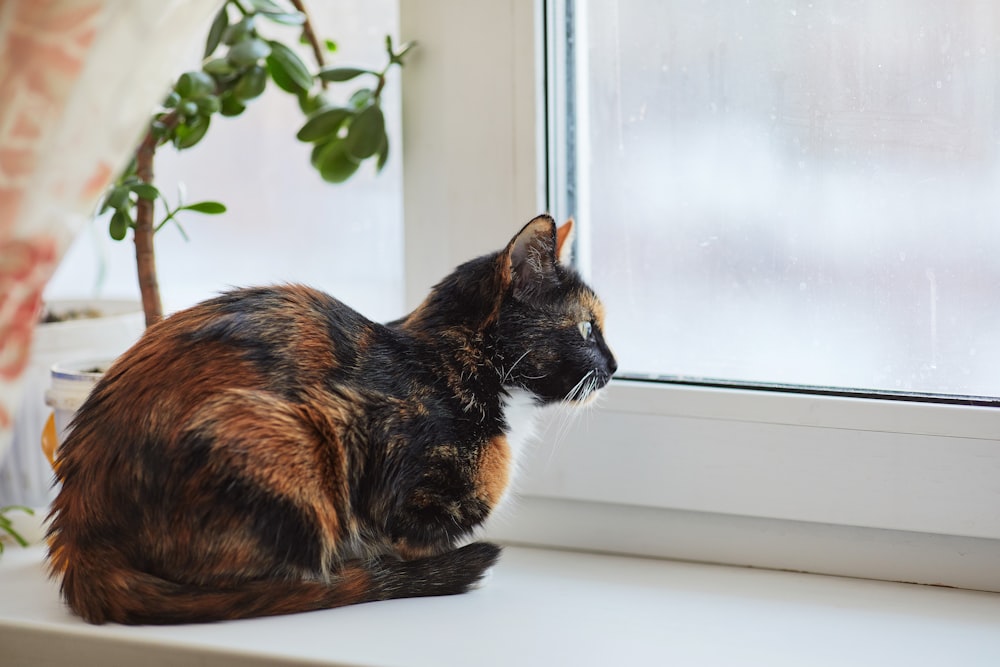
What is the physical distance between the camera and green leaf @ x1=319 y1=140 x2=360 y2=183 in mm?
1110

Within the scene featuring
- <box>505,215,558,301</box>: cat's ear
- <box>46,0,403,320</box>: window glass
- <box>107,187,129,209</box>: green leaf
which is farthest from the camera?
<box>46,0,403,320</box>: window glass

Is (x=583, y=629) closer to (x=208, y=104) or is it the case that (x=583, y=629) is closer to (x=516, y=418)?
(x=516, y=418)

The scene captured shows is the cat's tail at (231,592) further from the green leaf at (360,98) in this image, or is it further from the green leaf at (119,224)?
the green leaf at (360,98)

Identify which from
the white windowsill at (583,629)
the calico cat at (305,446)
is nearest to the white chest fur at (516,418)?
the calico cat at (305,446)

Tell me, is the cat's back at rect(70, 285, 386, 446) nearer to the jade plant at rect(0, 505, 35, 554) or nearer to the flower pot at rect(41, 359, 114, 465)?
the flower pot at rect(41, 359, 114, 465)

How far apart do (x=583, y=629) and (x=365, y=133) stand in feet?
1.84

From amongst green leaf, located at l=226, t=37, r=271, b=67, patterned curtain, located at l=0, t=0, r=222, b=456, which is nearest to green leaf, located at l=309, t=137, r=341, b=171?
green leaf, located at l=226, t=37, r=271, b=67

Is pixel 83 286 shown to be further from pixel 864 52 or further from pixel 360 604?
pixel 864 52

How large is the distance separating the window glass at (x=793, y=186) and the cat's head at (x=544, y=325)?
15 centimetres

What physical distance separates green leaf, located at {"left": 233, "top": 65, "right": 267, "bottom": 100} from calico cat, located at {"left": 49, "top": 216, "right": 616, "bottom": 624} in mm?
313

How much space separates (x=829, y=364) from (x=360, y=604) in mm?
504

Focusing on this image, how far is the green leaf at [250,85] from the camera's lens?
3.49 feet

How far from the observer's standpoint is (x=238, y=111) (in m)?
1.08

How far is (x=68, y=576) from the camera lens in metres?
0.80
